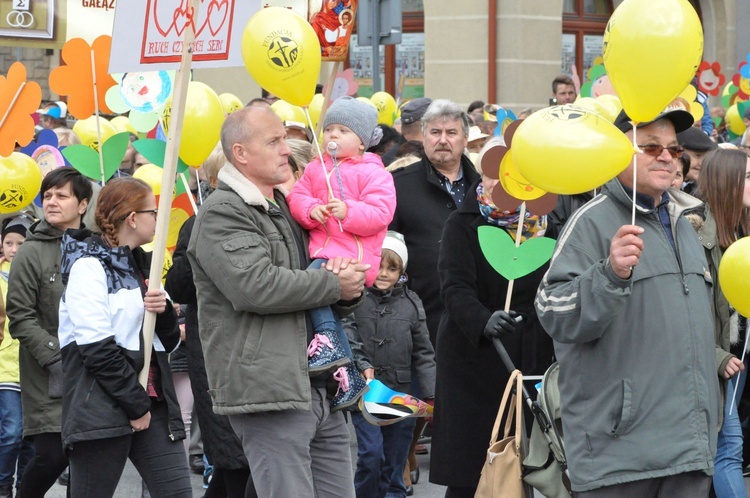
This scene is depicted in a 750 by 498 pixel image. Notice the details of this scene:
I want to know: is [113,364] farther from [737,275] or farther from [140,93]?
[140,93]

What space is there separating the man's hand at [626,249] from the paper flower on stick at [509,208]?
1398mm

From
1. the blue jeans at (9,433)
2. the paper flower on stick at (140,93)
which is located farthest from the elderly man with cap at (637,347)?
the paper flower on stick at (140,93)

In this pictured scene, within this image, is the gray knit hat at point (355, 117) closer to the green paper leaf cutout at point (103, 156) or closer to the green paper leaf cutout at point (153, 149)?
the green paper leaf cutout at point (153, 149)

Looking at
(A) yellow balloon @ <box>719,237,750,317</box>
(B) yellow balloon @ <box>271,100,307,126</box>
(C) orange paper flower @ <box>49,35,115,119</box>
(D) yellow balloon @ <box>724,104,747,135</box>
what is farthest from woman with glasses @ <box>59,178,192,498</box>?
(D) yellow balloon @ <box>724,104,747,135</box>

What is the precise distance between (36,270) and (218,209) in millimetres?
2040

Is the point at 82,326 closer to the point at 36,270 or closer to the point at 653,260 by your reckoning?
the point at 36,270

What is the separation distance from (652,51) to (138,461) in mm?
2695

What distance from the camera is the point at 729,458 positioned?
569 centimetres

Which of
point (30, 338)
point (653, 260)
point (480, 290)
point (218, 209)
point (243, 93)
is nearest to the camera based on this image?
point (653, 260)

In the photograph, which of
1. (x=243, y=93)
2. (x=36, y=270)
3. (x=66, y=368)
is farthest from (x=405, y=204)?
(x=243, y=93)

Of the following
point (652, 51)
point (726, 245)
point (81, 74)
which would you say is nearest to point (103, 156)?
point (81, 74)

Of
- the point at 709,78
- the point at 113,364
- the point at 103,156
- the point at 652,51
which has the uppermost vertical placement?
the point at 709,78

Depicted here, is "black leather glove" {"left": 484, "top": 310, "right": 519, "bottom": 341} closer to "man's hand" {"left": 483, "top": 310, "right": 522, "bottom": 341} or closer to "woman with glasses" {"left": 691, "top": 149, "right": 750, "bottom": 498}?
"man's hand" {"left": 483, "top": 310, "right": 522, "bottom": 341}

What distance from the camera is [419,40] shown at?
64.9 feet
